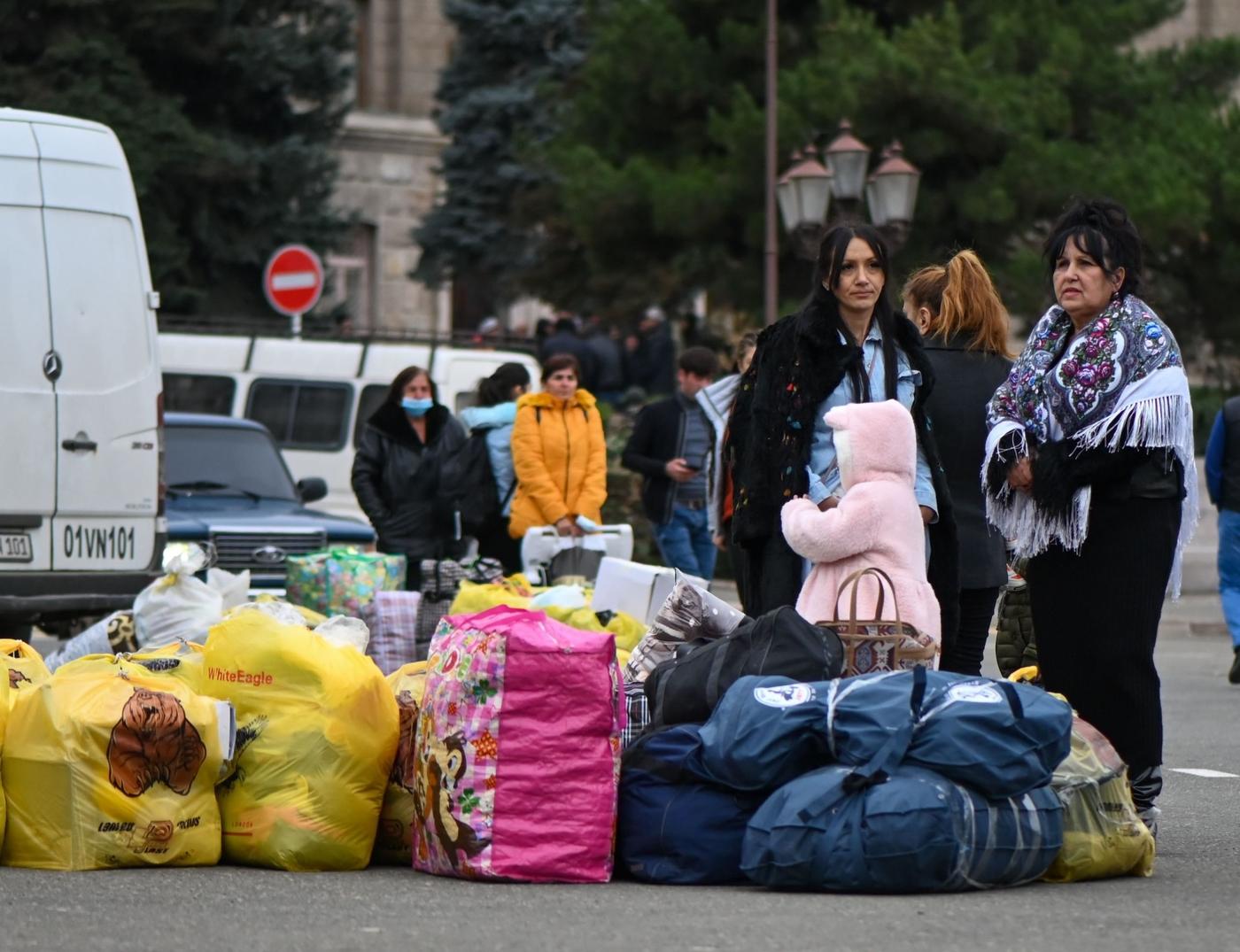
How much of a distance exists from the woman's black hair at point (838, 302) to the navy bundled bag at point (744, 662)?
0.83m

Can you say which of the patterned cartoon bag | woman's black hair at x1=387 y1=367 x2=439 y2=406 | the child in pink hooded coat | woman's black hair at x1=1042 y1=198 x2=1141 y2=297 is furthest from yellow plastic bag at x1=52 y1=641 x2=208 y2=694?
woman's black hair at x1=387 y1=367 x2=439 y2=406

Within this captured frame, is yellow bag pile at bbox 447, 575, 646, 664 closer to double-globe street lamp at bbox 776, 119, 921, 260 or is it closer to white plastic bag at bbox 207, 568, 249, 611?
white plastic bag at bbox 207, 568, 249, 611

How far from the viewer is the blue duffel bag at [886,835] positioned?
21.5ft

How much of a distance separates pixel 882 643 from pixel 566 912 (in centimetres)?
142

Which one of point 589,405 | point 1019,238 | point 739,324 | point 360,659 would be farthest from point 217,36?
point 360,659

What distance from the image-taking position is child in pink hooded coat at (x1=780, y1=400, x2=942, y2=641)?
295 inches

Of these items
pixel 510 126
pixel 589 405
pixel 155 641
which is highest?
pixel 510 126

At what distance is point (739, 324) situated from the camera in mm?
31484

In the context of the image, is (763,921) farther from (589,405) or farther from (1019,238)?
(1019,238)

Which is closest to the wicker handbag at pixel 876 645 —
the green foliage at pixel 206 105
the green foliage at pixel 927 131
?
the green foliage at pixel 927 131

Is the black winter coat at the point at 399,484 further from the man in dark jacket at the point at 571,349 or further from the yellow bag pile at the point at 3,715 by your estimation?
the man in dark jacket at the point at 571,349

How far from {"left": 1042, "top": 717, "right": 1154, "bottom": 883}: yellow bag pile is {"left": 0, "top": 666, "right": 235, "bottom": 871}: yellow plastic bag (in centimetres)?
236

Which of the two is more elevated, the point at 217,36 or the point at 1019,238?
the point at 217,36

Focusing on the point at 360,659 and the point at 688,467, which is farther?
the point at 688,467
